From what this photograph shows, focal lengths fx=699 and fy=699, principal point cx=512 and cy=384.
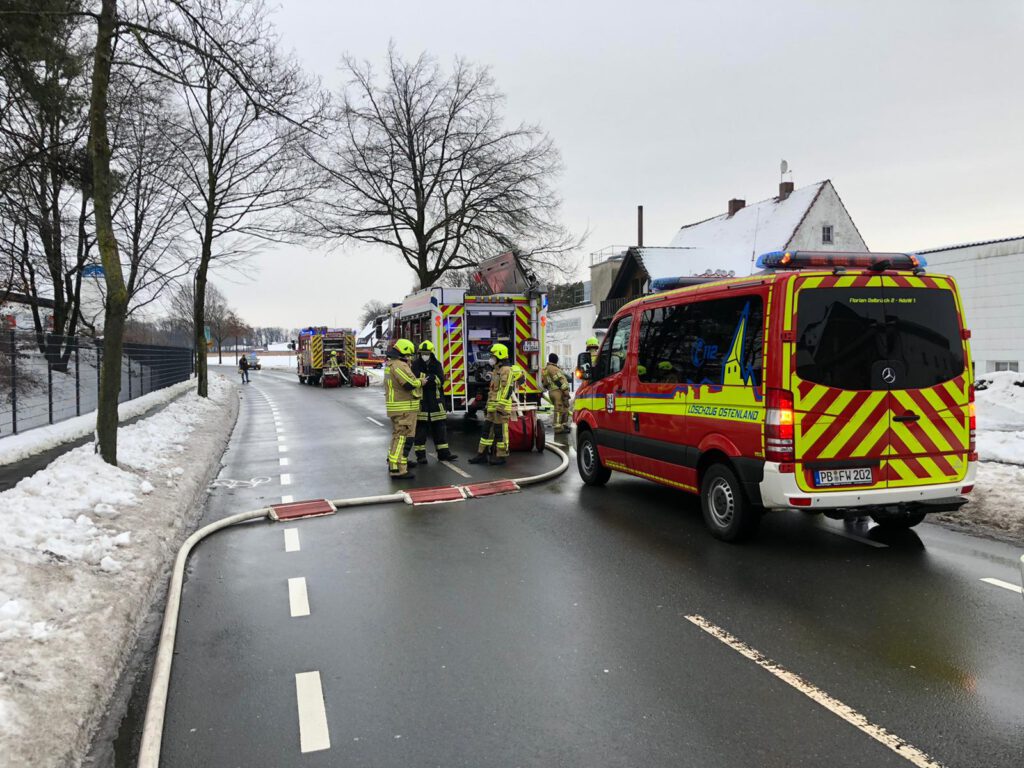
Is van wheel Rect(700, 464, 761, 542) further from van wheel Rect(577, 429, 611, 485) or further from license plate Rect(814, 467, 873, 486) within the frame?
van wheel Rect(577, 429, 611, 485)

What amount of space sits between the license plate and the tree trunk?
7.39 meters

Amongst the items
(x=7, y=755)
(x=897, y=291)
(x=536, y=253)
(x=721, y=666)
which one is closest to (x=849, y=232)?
(x=536, y=253)

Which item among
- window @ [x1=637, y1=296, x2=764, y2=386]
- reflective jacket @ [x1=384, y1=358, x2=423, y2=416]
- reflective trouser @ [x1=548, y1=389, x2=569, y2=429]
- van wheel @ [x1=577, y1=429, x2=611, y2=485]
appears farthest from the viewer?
reflective trouser @ [x1=548, y1=389, x2=569, y2=429]

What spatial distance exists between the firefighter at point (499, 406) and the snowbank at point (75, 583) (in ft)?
13.3

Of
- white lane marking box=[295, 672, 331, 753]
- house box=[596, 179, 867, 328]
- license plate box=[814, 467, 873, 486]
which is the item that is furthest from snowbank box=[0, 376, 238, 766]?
house box=[596, 179, 867, 328]

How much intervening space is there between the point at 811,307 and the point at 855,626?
2360 millimetres

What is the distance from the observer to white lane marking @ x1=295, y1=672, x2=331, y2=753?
10.3 feet

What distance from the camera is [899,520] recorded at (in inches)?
253

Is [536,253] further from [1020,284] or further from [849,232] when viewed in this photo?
[849,232]

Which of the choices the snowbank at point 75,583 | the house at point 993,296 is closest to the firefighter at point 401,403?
the snowbank at point 75,583

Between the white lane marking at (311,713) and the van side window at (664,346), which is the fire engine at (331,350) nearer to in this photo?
the van side window at (664,346)

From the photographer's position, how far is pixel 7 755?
8.91 feet

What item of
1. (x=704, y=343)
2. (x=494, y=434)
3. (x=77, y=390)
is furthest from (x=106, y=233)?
(x=77, y=390)

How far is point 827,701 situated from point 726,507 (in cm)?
277
